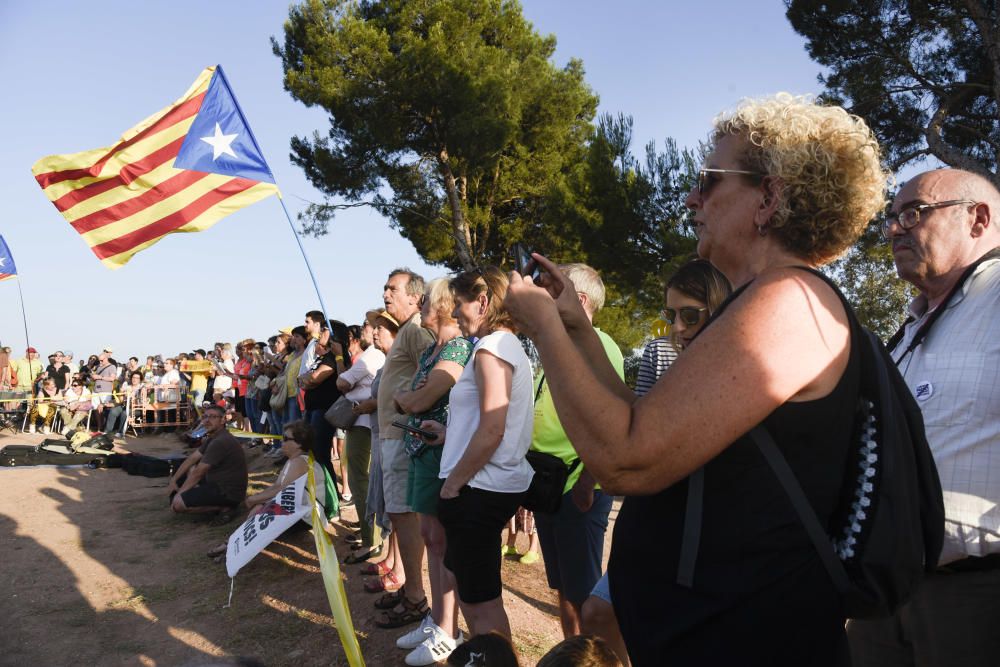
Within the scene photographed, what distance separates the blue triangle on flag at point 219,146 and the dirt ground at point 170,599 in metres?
3.20

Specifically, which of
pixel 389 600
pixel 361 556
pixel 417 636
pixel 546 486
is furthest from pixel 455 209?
pixel 546 486

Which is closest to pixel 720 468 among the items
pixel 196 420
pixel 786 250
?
pixel 786 250

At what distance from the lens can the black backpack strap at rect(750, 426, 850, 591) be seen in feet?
3.57

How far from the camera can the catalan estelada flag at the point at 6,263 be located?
524 inches

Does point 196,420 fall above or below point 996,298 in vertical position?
below

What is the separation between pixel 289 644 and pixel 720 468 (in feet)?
12.3

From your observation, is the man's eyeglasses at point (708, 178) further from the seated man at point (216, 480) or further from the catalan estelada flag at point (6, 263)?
the catalan estelada flag at point (6, 263)

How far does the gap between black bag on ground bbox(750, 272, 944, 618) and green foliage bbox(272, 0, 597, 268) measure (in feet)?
53.0

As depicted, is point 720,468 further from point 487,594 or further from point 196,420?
point 196,420

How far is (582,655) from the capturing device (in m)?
1.86

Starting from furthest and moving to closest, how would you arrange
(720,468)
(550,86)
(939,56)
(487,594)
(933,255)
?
(550,86), (939,56), (487,594), (933,255), (720,468)

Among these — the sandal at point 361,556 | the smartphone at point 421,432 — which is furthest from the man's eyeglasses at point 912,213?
the sandal at point 361,556

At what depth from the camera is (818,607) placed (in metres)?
1.12

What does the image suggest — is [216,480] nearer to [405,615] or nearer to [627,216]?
[405,615]
